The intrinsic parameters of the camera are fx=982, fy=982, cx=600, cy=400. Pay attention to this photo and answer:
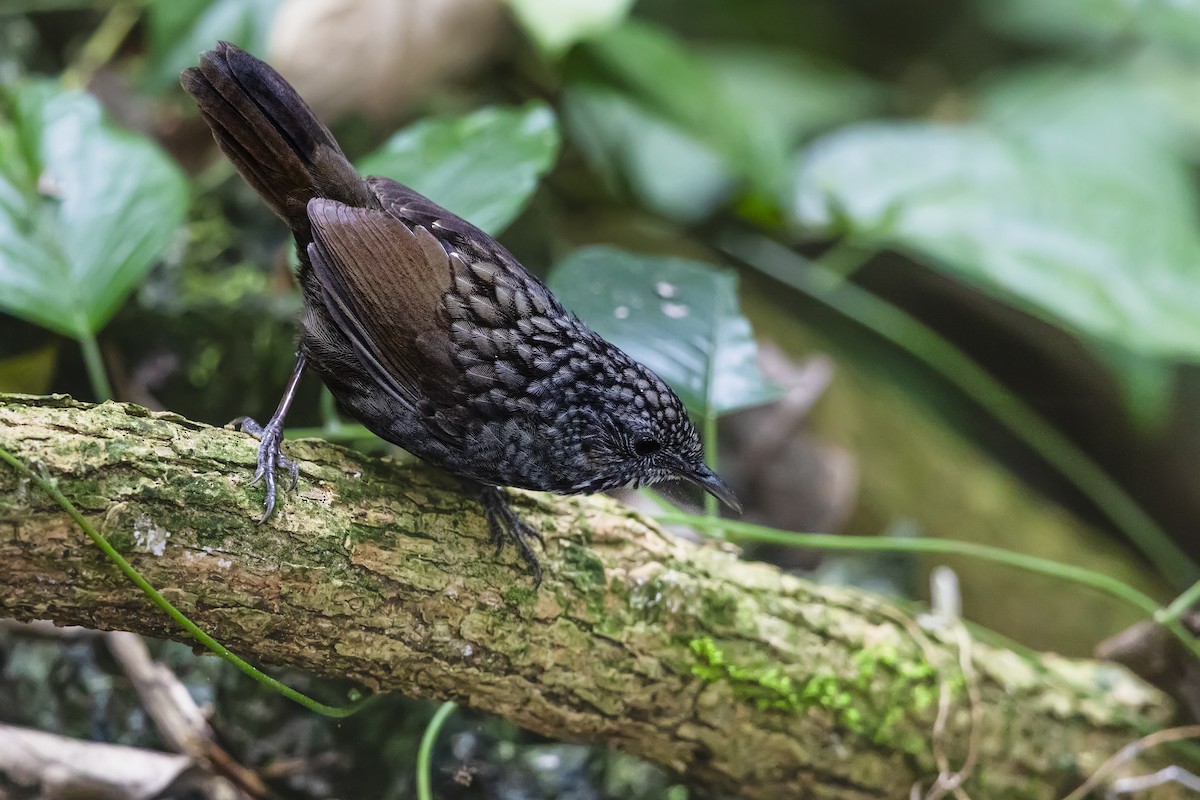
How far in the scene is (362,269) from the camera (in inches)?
85.1

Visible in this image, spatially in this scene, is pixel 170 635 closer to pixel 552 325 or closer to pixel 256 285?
pixel 552 325

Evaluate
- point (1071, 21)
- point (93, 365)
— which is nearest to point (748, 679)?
point (93, 365)

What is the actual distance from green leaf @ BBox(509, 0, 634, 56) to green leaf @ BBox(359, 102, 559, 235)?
17.1 inches

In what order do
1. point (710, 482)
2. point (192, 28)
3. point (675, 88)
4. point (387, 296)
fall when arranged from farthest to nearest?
point (675, 88), point (192, 28), point (710, 482), point (387, 296)

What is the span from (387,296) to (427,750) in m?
1.16

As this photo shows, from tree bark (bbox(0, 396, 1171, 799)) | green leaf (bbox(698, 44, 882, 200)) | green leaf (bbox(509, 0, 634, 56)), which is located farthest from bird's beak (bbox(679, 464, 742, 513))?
green leaf (bbox(698, 44, 882, 200))

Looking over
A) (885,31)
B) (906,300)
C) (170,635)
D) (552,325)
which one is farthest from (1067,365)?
(170,635)

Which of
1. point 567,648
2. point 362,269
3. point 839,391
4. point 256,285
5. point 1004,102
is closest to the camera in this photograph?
point 362,269

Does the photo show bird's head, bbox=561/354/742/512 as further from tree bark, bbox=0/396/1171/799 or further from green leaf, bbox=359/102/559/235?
green leaf, bbox=359/102/559/235

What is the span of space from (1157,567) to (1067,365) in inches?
54.8

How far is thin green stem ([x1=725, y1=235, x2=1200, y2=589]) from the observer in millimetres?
4738

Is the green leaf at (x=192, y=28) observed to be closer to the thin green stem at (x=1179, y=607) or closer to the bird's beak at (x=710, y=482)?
the bird's beak at (x=710, y=482)

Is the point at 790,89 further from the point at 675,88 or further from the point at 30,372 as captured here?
the point at 30,372

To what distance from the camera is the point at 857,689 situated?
2.66 metres
